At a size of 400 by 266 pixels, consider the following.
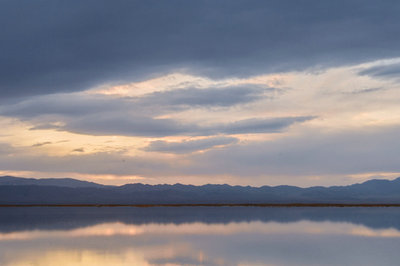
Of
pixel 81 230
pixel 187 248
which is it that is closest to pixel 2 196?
pixel 81 230

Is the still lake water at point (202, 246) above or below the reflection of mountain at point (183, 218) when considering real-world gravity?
below

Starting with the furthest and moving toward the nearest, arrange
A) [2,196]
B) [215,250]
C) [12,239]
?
[2,196], [12,239], [215,250]

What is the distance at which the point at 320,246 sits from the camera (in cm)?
2612

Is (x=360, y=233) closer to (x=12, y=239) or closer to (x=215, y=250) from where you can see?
(x=215, y=250)

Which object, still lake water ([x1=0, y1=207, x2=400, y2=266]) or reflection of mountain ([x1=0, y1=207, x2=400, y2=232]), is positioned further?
reflection of mountain ([x1=0, y1=207, x2=400, y2=232])

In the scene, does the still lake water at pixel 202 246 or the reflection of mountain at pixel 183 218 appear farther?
the reflection of mountain at pixel 183 218

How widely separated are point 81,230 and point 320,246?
17628 mm

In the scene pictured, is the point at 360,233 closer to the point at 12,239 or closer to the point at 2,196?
the point at 12,239

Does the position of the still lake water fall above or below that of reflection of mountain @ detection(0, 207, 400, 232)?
below

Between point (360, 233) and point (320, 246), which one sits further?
point (360, 233)

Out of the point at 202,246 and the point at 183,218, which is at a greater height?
the point at 183,218

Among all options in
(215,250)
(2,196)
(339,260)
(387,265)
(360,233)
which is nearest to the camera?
(387,265)

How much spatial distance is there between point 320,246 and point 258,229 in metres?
10.1

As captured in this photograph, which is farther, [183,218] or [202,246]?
[183,218]
